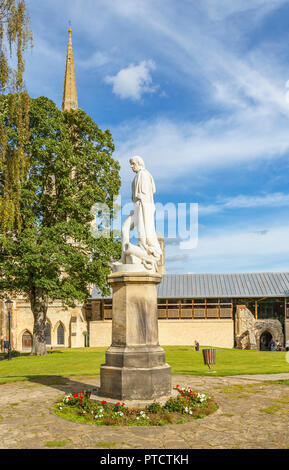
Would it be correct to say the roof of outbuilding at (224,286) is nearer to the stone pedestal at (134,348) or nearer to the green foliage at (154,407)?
the stone pedestal at (134,348)

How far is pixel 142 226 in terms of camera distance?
8836 mm

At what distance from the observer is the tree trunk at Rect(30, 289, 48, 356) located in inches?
853

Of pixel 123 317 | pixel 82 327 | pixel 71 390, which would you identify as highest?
pixel 123 317

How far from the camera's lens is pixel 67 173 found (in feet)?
67.6

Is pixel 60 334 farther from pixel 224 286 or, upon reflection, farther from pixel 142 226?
pixel 142 226

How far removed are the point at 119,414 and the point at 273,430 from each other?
2.66 m

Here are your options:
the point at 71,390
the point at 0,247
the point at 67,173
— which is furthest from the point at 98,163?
the point at 71,390

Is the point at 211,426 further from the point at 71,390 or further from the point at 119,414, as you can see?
the point at 71,390

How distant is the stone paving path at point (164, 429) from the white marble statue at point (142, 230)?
326 centimetres

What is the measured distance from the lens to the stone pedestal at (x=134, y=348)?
777 centimetres

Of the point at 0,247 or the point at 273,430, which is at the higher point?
the point at 0,247

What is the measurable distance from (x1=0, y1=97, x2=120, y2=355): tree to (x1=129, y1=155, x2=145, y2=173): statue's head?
35.3 feet

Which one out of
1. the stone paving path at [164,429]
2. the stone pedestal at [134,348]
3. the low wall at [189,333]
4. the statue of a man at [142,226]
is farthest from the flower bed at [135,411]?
the low wall at [189,333]

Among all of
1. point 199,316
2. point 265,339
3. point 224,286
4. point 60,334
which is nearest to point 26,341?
point 60,334
